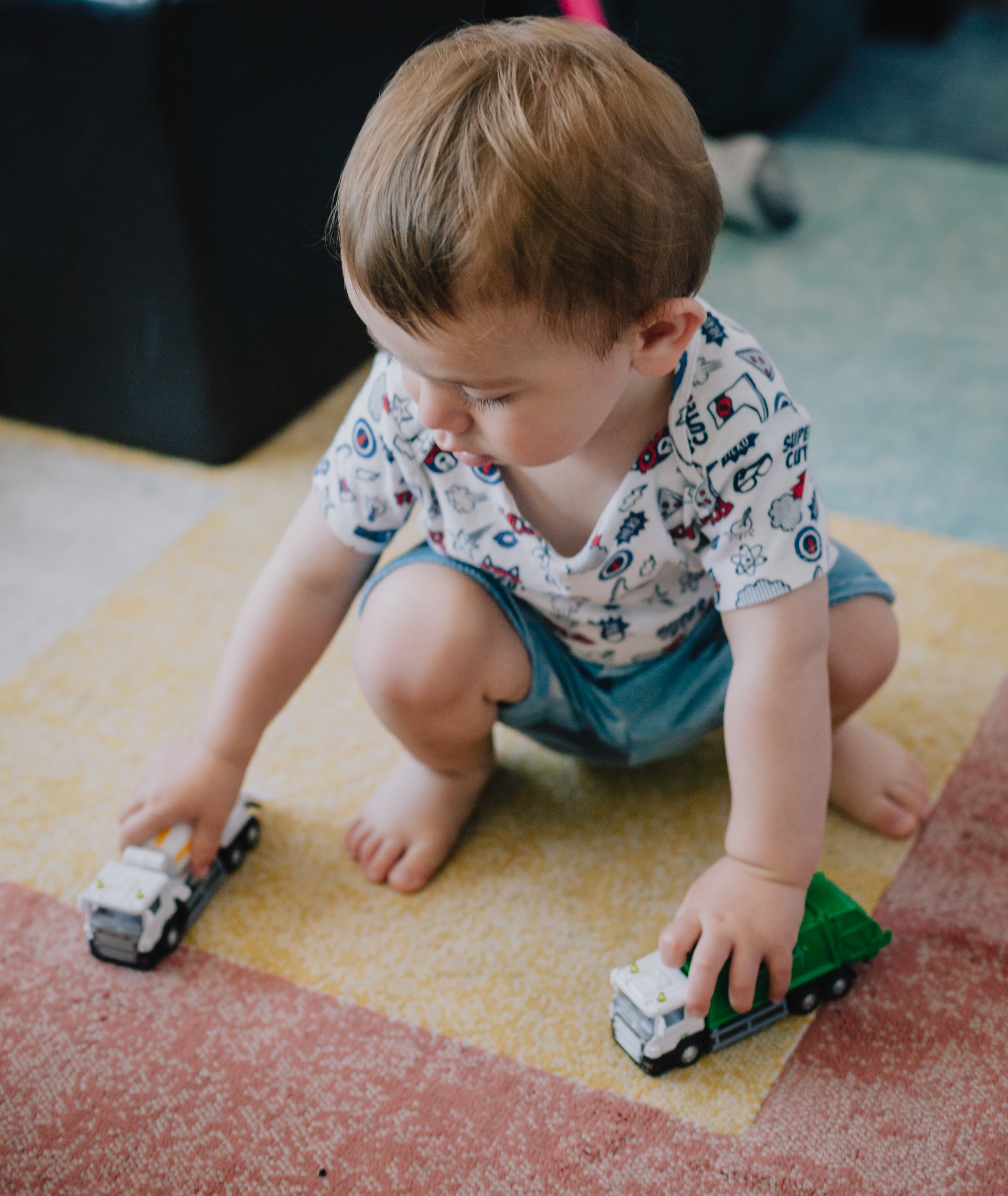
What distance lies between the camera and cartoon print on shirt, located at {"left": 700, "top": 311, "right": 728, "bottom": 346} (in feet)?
1.99

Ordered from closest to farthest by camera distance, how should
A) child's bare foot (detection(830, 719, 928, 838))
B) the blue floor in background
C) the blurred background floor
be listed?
child's bare foot (detection(830, 719, 928, 838))
the blue floor in background
the blurred background floor

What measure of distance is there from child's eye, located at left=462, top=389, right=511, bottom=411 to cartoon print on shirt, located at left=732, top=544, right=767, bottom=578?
165mm

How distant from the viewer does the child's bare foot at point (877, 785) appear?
778 millimetres

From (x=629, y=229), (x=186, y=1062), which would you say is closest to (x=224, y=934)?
(x=186, y=1062)

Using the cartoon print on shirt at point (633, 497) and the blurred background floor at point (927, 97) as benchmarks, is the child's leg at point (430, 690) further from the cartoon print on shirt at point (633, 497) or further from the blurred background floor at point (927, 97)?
the blurred background floor at point (927, 97)

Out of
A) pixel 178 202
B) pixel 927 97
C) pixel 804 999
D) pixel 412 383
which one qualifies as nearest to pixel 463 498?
pixel 412 383

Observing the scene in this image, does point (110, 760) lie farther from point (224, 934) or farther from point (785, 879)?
point (785, 879)

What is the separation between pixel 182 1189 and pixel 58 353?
2.99ft

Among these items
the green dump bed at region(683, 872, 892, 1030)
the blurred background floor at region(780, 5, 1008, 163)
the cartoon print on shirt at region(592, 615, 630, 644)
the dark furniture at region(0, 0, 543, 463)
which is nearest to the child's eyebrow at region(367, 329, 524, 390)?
the cartoon print on shirt at region(592, 615, 630, 644)

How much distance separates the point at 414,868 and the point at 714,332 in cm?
38

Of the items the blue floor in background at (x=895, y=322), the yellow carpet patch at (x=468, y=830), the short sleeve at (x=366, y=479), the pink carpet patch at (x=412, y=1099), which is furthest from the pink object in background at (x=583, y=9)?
the pink carpet patch at (x=412, y=1099)

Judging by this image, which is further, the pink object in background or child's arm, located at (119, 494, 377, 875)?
the pink object in background

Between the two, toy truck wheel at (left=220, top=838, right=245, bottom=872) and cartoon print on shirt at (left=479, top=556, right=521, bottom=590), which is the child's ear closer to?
cartoon print on shirt at (left=479, top=556, right=521, bottom=590)

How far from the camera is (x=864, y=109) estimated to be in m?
2.19
